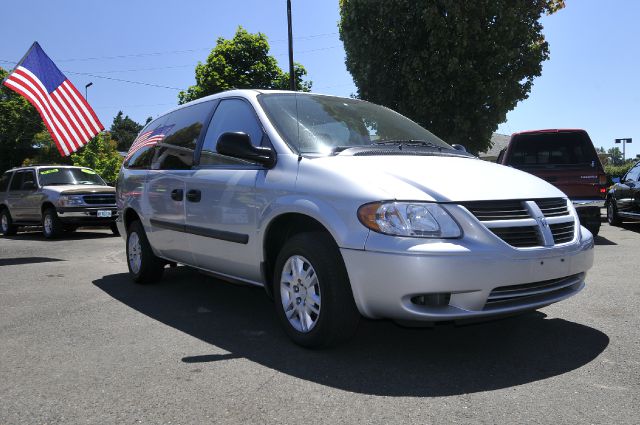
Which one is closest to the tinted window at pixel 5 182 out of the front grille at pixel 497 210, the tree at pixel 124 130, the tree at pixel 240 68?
the front grille at pixel 497 210

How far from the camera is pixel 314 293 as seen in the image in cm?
362

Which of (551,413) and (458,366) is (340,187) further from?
(551,413)

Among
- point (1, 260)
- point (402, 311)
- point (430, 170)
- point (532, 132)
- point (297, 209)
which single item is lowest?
point (1, 260)

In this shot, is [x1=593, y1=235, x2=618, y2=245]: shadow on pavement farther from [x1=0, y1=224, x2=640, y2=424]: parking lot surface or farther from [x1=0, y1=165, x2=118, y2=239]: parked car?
[x1=0, y1=165, x2=118, y2=239]: parked car

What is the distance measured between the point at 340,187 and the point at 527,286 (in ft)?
4.13

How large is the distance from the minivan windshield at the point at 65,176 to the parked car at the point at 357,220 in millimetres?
10127

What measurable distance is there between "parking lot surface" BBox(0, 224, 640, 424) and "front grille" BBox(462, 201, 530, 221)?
868mm

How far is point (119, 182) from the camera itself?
6691 millimetres

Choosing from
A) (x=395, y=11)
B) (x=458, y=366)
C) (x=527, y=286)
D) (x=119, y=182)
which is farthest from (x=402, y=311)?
(x=395, y=11)

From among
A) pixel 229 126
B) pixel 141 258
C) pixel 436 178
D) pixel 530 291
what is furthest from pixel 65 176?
pixel 530 291

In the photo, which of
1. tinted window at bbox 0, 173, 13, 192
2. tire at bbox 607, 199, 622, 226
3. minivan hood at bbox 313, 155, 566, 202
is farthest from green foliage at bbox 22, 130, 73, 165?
minivan hood at bbox 313, 155, 566, 202

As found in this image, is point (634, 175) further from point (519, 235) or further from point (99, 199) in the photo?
point (99, 199)

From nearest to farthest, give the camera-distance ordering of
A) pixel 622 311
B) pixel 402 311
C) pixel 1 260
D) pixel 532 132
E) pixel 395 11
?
1. pixel 402 311
2. pixel 622 311
3. pixel 1 260
4. pixel 532 132
5. pixel 395 11

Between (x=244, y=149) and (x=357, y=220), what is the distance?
1.07 meters
